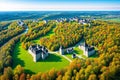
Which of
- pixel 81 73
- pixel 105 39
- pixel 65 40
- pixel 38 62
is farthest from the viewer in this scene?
pixel 65 40

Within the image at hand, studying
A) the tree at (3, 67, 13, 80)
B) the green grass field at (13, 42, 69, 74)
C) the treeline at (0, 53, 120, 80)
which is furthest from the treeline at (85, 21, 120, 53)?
the tree at (3, 67, 13, 80)

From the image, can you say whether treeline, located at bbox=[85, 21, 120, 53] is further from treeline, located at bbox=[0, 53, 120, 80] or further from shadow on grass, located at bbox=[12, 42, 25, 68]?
shadow on grass, located at bbox=[12, 42, 25, 68]

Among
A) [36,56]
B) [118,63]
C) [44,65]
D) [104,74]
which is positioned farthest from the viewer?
[36,56]


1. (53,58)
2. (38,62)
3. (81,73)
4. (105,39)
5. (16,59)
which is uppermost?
(105,39)

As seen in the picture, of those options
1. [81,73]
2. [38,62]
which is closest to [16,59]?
[38,62]

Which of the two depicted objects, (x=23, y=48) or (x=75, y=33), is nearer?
(x=23, y=48)

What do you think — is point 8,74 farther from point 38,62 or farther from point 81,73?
point 81,73

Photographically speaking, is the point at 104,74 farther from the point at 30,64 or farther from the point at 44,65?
the point at 30,64

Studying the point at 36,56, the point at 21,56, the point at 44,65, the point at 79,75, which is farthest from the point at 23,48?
the point at 79,75

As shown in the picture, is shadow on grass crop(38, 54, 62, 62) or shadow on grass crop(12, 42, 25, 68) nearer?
shadow on grass crop(12, 42, 25, 68)
